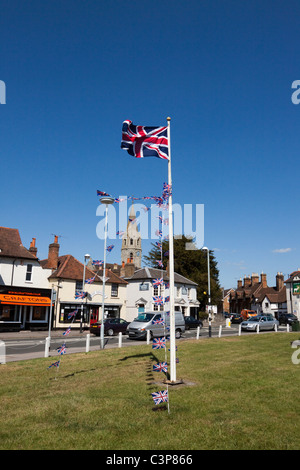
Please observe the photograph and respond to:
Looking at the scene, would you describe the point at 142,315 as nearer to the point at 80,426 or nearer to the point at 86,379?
the point at 86,379

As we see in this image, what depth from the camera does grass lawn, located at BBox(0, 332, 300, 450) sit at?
229 inches

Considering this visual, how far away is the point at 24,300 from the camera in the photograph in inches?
1458

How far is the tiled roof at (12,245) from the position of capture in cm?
3750

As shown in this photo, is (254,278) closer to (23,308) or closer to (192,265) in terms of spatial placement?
(192,265)

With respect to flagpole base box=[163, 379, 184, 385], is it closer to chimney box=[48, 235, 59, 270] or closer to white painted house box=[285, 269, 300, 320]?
Result: chimney box=[48, 235, 59, 270]

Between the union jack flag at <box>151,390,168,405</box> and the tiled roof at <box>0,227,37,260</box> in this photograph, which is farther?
the tiled roof at <box>0,227,37,260</box>

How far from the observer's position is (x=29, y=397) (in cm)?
918

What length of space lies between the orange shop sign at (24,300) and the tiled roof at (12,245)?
4125 millimetres

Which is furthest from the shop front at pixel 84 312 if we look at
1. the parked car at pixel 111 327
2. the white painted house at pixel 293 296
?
the white painted house at pixel 293 296

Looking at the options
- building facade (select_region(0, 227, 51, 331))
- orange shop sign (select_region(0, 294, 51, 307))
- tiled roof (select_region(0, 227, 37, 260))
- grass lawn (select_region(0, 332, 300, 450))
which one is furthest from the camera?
tiled roof (select_region(0, 227, 37, 260))

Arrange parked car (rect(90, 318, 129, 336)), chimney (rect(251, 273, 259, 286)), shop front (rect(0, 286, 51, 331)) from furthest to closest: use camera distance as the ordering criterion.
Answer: chimney (rect(251, 273, 259, 286)) < shop front (rect(0, 286, 51, 331)) < parked car (rect(90, 318, 129, 336))

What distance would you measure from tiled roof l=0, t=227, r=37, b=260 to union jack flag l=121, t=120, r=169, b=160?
96.3ft

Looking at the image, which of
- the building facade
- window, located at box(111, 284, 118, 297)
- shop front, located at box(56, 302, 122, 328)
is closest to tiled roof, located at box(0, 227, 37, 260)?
the building facade

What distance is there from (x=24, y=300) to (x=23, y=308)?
1174 mm
